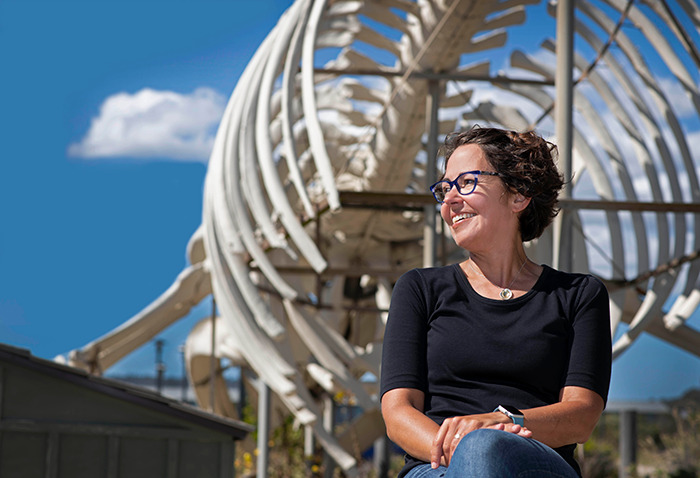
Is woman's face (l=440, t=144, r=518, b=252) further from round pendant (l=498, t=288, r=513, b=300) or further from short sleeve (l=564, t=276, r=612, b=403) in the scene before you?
short sleeve (l=564, t=276, r=612, b=403)

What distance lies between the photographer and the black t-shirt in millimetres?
2254

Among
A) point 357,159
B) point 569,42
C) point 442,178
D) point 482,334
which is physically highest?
point 357,159

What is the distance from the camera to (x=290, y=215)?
27.8ft

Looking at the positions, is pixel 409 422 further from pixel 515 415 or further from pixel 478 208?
pixel 478 208

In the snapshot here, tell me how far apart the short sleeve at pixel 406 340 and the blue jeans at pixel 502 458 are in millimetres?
436

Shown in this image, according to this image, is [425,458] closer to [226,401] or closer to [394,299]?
[394,299]

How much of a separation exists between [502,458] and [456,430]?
22 cm

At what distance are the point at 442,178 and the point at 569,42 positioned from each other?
5430mm

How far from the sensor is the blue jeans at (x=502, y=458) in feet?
5.88

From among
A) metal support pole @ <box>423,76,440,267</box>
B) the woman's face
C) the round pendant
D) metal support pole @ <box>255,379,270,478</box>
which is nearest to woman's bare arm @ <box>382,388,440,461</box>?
the round pendant

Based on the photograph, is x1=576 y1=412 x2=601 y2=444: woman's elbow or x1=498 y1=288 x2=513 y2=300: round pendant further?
x1=498 y1=288 x2=513 y2=300: round pendant

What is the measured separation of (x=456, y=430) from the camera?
2006 millimetres

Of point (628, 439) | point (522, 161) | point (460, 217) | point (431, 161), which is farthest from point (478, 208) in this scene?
point (628, 439)

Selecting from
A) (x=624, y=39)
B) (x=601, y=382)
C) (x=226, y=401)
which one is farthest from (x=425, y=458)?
(x=226, y=401)
